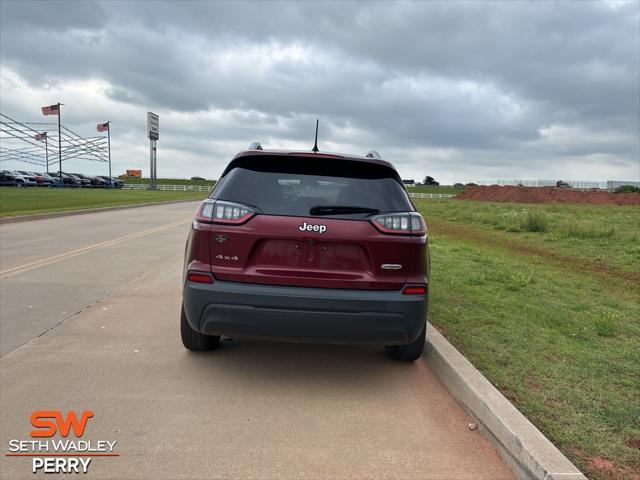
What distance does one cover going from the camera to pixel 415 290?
12.7ft

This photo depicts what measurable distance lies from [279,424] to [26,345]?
2.90 metres

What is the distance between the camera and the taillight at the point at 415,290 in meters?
3.83

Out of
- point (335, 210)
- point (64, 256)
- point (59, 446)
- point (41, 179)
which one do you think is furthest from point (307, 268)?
point (41, 179)

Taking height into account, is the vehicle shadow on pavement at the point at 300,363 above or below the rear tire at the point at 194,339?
below

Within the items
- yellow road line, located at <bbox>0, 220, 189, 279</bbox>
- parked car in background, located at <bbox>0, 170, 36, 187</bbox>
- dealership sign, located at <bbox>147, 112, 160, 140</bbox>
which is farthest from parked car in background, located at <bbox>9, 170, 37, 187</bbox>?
yellow road line, located at <bbox>0, 220, 189, 279</bbox>

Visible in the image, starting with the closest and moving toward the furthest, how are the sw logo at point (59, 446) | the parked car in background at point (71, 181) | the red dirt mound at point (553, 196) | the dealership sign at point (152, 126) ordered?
1. the sw logo at point (59, 446)
2. the red dirt mound at point (553, 196)
3. the parked car in background at point (71, 181)
4. the dealership sign at point (152, 126)

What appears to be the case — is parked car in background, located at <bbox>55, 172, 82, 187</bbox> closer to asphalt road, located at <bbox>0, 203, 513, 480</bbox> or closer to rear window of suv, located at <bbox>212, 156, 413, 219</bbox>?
asphalt road, located at <bbox>0, 203, 513, 480</bbox>

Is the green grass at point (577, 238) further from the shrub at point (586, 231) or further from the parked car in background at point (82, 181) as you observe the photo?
the parked car in background at point (82, 181)

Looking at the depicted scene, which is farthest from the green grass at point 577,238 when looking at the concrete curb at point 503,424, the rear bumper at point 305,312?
the rear bumper at point 305,312

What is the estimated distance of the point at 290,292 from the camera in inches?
145

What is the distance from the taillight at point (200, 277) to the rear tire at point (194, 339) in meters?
0.83

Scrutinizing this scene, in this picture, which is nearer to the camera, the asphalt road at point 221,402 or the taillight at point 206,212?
the asphalt road at point 221,402

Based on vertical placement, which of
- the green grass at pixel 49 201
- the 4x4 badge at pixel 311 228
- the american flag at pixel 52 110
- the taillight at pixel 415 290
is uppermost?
the american flag at pixel 52 110

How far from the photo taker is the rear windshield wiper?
3.80 m
